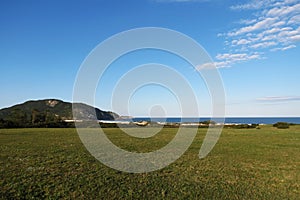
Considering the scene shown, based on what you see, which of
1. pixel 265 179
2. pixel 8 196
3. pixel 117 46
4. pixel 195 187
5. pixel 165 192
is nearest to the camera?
pixel 8 196

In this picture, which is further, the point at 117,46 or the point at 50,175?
the point at 117,46

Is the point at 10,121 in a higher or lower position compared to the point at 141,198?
higher

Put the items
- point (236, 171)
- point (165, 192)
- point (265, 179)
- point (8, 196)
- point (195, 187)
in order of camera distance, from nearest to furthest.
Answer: point (8, 196), point (165, 192), point (195, 187), point (265, 179), point (236, 171)

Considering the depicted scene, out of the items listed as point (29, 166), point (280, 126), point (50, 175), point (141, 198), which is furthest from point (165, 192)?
point (280, 126)

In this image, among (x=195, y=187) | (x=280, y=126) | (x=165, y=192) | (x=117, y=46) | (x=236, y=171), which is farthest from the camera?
(x=280, y=126)

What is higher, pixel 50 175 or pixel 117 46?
pixel 117 46

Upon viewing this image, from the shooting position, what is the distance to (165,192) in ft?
30.6

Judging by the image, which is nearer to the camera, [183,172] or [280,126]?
[183,172]

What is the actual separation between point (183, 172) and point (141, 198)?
3948 millimetres

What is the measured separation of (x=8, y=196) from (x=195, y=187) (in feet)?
19.1

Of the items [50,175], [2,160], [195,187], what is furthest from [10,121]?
[195,187]

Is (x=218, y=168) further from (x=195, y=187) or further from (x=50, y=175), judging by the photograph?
(x=50, y=175)

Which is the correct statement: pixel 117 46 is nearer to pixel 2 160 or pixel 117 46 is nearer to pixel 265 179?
pixel 2 160

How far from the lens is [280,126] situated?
5666 centimetres
